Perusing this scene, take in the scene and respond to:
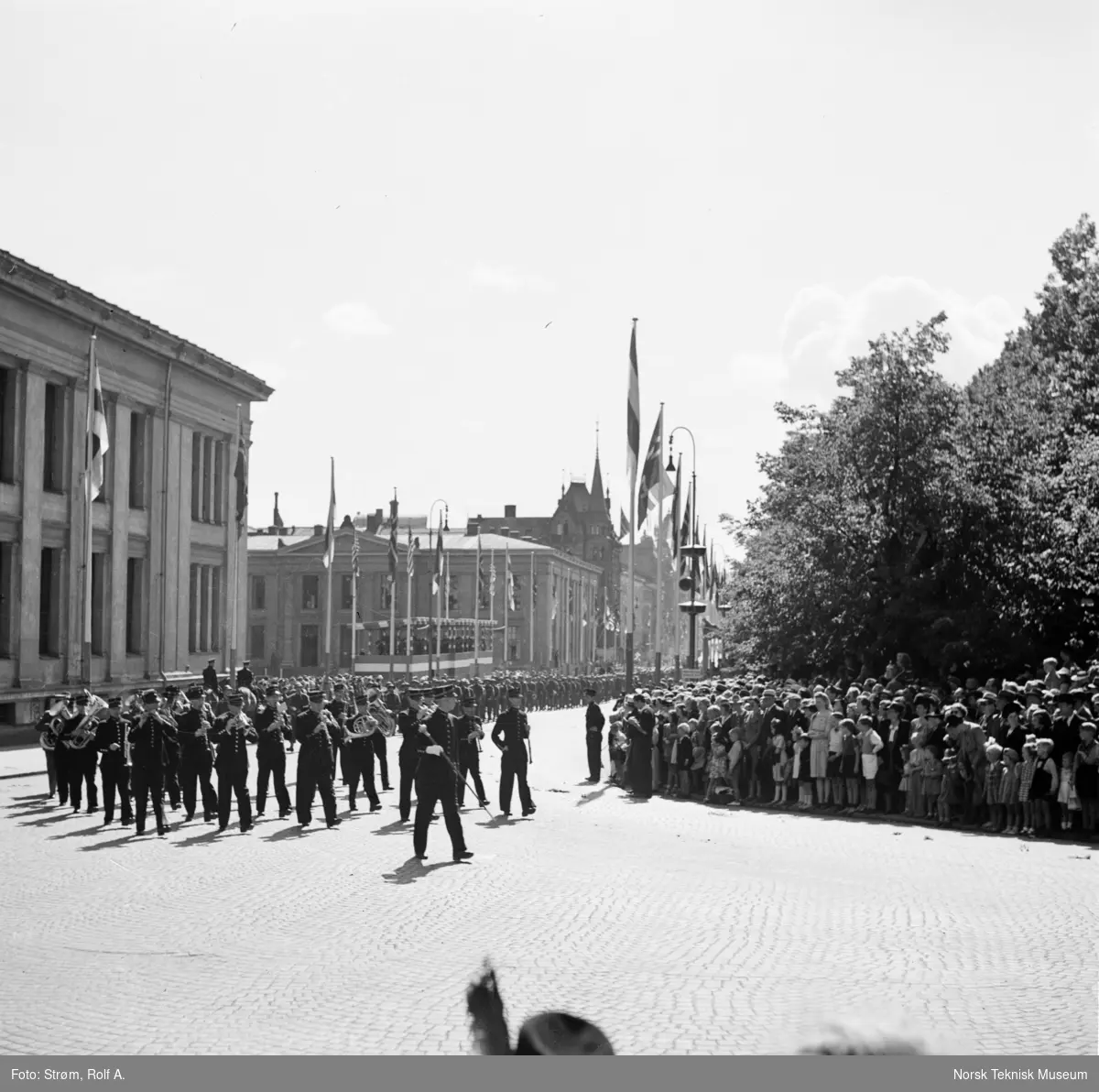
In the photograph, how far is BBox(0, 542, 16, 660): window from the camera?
139 feet

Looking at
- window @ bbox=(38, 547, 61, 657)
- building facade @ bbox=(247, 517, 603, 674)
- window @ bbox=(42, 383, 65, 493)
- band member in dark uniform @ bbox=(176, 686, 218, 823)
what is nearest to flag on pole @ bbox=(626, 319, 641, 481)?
band member in dark uniform @ bbox=(176, 686, 218, 823)

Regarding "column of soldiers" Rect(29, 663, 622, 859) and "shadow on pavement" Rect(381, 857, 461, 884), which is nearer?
"shadow on pavement" Rect(381, 857, 461, 884)

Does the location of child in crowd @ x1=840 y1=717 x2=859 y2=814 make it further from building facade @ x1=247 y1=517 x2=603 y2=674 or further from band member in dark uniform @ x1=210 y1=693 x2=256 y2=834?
building facade @ x1=247 y1=517 x2=603 y2=674

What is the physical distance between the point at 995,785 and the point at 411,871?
793 cm

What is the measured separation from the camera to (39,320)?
43.8 m

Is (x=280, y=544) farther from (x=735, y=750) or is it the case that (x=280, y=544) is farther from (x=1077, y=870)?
(x=1077, y=870)

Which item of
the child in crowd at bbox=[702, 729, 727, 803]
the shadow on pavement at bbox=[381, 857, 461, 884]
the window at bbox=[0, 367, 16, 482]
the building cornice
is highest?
the building cornice

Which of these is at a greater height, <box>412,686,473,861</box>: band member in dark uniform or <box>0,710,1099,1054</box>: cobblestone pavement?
<box>412,686,473,861</box>: band member in dark uniform

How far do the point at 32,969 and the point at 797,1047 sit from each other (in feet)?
25.8

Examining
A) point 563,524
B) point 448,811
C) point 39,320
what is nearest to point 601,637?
A: point 563,524

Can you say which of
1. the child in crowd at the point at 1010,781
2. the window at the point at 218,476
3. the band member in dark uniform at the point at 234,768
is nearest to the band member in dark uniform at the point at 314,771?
the band member in dark uniform at the point at 234,768

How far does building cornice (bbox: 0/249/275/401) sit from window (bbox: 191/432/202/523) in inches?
103

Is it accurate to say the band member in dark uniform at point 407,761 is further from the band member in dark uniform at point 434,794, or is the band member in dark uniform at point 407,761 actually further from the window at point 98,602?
the window at point 98,602

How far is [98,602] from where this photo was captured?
162 ft
